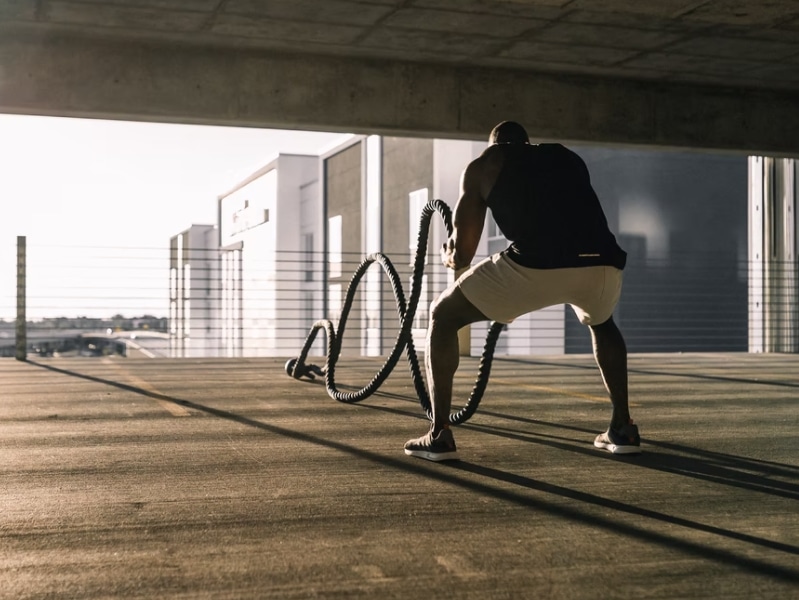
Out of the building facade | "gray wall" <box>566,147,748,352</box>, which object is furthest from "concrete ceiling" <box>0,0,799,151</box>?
"gray wall" <box>566,147,748,352</box>

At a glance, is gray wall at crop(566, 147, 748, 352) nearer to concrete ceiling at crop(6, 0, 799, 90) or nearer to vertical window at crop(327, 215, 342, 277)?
vertical window at crop(327, 215, 342, 277)

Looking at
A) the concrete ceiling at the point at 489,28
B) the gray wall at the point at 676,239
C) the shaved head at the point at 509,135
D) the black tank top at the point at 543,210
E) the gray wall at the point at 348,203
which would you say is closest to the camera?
the black tank top at the point at 543,210

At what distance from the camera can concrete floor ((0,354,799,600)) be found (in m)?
2.85

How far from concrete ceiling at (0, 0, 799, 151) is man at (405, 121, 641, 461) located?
3.62m

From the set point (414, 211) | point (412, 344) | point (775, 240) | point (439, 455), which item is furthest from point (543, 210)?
point (414, 211)

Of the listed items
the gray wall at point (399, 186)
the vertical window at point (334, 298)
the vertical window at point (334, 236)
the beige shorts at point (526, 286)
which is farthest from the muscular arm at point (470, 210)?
the vertical window at point (334, 236)

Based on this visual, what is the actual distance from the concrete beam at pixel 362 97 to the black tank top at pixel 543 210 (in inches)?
279

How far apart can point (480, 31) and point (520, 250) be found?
622cm

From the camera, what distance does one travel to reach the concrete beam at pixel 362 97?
35.4 ft

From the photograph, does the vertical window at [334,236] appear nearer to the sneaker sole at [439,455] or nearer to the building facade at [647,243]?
the building facade at [647,243]

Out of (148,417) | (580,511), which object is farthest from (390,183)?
(580,511)

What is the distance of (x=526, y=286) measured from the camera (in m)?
4.85

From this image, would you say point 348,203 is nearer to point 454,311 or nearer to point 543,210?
point 454,311

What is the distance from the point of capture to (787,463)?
16.0 feet
